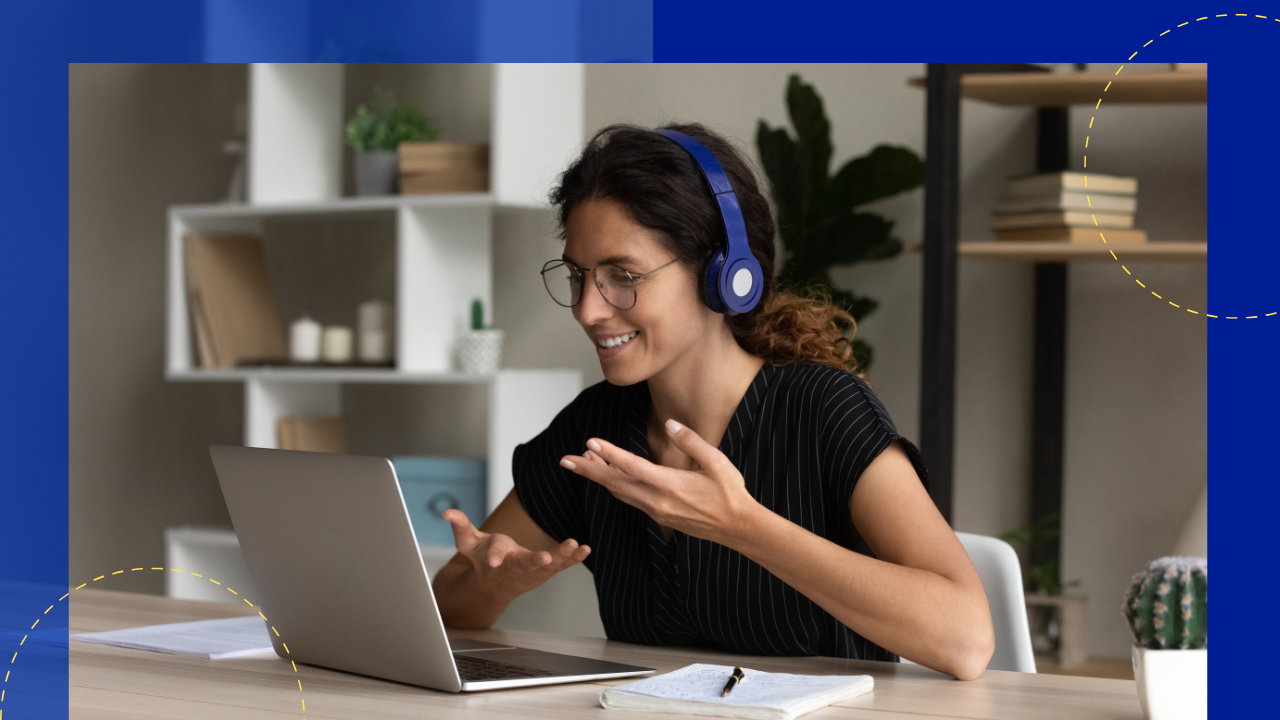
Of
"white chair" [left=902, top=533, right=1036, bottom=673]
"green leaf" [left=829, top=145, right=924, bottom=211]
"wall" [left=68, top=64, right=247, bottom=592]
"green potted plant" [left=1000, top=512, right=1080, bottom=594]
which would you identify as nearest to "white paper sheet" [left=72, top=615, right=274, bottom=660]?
"white chair" [left=902, top=533, right=1036, bottom=673]

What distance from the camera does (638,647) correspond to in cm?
140

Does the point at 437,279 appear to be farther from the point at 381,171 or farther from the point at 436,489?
the point at 436,489

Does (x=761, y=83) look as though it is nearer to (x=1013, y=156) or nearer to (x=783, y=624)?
(x=1013, y=156)

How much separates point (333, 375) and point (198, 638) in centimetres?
171

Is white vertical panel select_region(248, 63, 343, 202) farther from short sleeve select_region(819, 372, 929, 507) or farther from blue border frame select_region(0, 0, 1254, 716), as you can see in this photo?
short sleeve select_region(819, 372, 929, 507)

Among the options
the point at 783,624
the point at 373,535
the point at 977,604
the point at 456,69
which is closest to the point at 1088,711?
the point at 977,604

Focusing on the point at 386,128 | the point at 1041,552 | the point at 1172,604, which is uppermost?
the point at 386,128

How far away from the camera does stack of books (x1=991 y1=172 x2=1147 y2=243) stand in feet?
8.16

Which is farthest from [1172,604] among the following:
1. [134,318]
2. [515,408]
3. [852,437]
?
[134,318]

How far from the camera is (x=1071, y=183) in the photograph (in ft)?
8.13

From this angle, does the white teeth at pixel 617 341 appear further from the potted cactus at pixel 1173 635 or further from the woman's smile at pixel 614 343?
the potted cactus at pixel 1173 635

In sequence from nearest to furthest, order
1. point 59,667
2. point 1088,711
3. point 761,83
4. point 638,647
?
point 1088,711 → point 59,667 → point 638,647 → point 761,83

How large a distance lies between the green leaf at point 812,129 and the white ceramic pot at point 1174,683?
1.96 meters

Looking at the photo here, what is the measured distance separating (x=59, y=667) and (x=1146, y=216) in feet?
7.86
